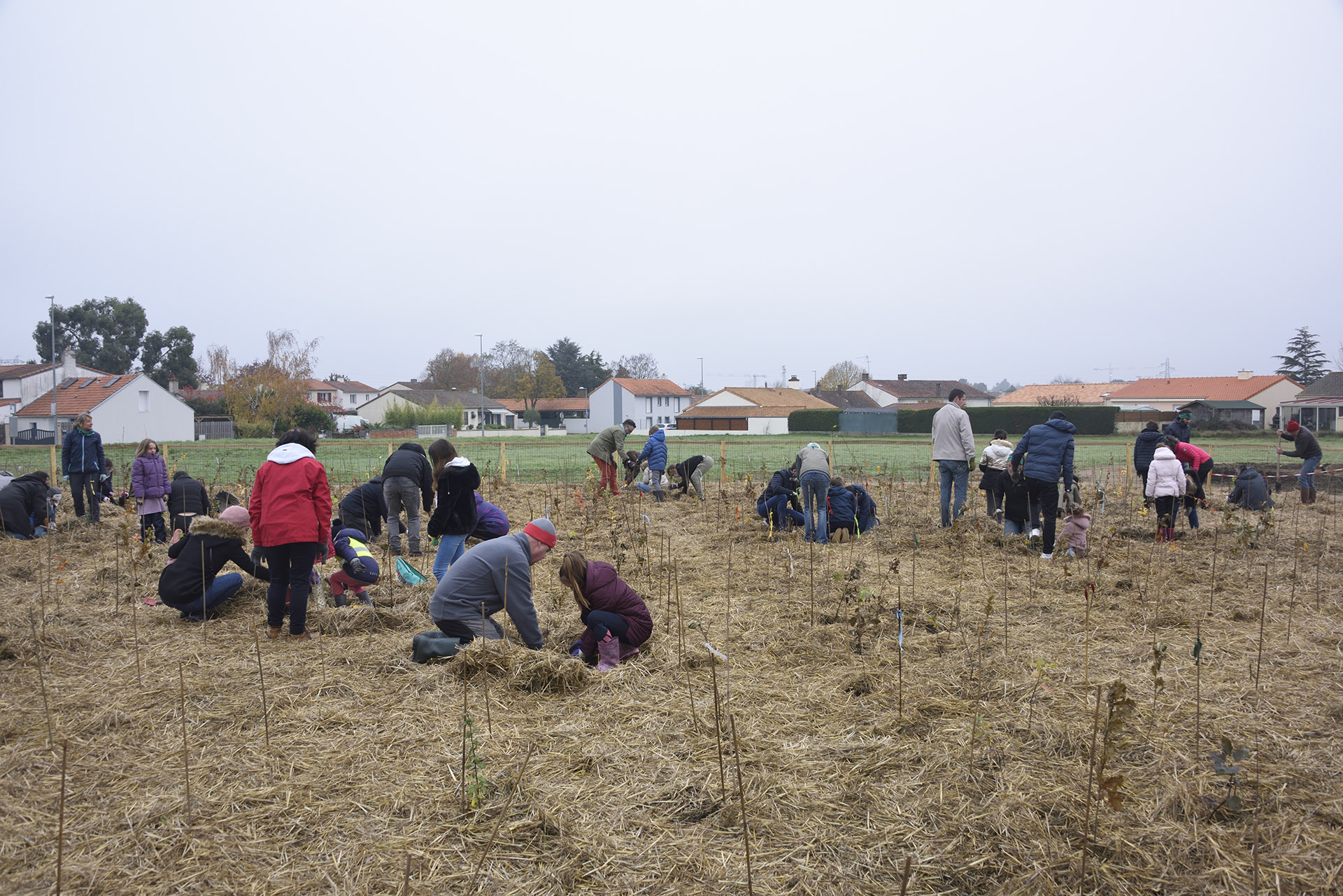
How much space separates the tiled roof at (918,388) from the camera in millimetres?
88625

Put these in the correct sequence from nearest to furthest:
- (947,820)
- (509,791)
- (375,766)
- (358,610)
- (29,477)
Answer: (947,820) < (509,791) < (375,766) < (358,610) < (29,477)

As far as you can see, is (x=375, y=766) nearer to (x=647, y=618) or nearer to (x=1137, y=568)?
(x=647, y=618)

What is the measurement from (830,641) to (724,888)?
2649mm

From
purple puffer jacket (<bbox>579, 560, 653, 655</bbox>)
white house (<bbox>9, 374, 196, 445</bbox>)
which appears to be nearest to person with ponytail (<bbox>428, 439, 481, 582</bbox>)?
purple puffer jacket (<bbox>579, 560, 653, 655</bbox>)

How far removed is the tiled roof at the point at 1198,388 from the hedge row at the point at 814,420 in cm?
2545

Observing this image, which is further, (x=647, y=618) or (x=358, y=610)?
(x=358, y=610)

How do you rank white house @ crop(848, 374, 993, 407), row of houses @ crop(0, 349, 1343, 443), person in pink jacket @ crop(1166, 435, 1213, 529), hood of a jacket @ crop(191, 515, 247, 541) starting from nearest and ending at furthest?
hood of a jacket @ crop(191, 515, 247, 541), person in pink jacket @ crop(1166, 435, 1213, 529), row of houses @ crop(0, 349, 1343, 443), white house @ crop(848, 374, 993, 407)

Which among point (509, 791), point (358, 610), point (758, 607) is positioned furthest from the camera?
point (758, 607)

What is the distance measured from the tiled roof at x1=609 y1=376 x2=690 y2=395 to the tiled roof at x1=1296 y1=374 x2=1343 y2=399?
48610 millimetres

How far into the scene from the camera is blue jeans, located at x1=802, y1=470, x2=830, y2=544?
27.6 feet

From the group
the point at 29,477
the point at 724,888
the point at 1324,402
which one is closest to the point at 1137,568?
the point at 724,888

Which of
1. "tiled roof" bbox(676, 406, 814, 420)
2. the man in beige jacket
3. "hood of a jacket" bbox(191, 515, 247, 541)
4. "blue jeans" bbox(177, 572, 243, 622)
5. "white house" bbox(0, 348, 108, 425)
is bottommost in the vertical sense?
"blue jeans" bbox(177, 572, 243, 622)

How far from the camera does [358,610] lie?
5379 mm

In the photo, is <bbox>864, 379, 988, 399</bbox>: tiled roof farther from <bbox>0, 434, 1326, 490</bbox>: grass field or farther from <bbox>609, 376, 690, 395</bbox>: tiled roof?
<bbox>0, 434, 1326, 490</bbox>: grass field
